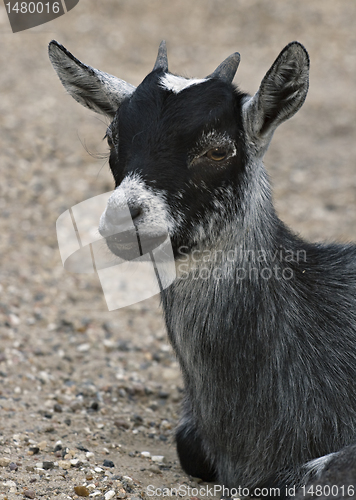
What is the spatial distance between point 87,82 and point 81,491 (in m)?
3.17

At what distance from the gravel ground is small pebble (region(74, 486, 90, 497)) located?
2 cm

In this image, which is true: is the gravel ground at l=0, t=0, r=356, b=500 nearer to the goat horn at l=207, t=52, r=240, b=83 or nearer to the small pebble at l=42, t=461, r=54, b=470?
the small pebble at l=42, t=461, r=54, b=470

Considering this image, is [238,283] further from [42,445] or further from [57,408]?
[57,408]

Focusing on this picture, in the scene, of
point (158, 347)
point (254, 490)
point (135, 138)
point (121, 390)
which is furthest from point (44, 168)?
point (254, 490)

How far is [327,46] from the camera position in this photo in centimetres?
1633

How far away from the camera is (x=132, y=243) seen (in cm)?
417

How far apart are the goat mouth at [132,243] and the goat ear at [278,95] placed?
1.03m

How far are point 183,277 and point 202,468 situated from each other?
5.77 ft

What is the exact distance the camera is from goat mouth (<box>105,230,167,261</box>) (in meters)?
4.12

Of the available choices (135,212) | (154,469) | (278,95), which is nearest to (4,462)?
(154,469)

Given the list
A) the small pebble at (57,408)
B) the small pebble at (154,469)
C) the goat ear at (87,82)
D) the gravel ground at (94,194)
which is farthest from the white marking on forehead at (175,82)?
the small pebble at (57,408)

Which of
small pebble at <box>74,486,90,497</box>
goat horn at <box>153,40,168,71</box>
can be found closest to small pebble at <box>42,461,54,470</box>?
small pebble at <box>74,486,90,497</box>

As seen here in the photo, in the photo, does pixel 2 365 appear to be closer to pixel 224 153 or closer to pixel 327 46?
pixel 224 153

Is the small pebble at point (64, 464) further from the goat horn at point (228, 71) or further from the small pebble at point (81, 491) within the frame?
the goat horn at point (228, 71)
